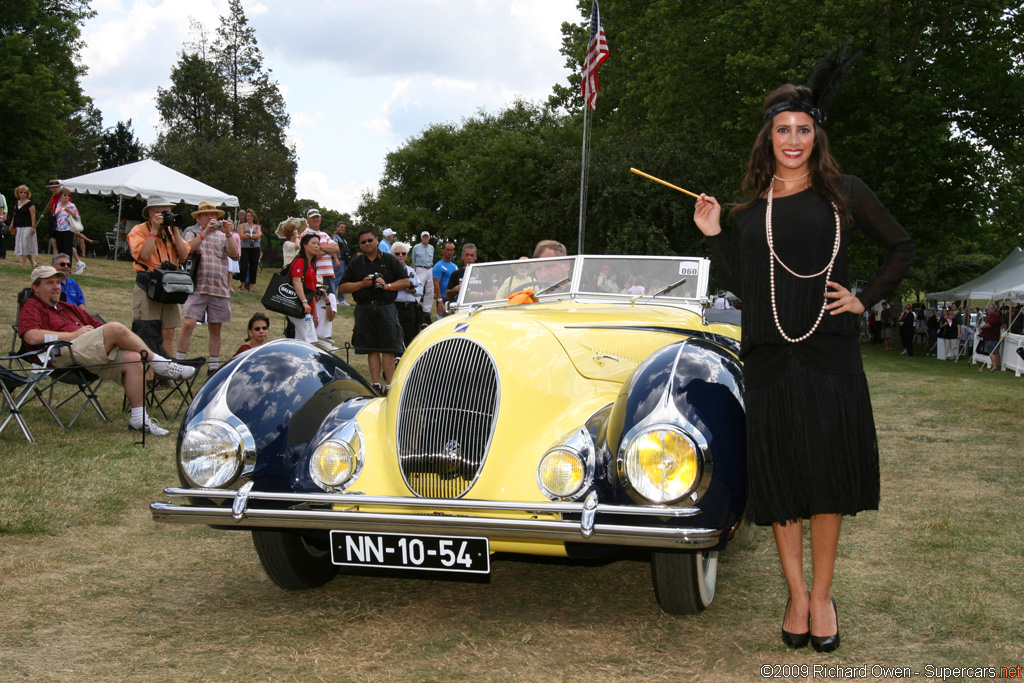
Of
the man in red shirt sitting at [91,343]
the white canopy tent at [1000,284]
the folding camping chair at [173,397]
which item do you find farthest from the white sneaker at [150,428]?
the white canopy tent at [1000,284]

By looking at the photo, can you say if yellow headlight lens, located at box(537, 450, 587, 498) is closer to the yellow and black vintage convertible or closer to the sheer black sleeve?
the yellow and black vintage convertible

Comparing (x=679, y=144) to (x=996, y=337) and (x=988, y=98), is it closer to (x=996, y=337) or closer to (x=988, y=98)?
(x=988, y=98)

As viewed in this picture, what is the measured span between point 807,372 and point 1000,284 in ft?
76.7

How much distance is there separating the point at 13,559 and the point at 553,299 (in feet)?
11.0

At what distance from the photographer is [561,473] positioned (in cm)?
346

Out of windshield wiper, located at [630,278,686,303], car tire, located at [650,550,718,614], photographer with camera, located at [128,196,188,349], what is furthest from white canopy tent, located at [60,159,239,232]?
car tire, located at [650,550,718,614]

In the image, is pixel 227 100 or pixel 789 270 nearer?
pixel 789 270

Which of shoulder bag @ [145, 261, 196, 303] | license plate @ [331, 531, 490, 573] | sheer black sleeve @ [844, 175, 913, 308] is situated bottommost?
license plate @ [331, 531, 490, 573]

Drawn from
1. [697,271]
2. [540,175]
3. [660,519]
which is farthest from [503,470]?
[540,175]

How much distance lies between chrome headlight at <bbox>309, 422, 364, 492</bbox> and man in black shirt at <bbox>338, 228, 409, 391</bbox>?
5.47 metres

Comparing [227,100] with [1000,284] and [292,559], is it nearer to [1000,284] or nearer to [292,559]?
[1000,284]

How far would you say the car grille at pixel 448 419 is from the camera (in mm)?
3658

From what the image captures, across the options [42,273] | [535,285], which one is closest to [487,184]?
[42,273]

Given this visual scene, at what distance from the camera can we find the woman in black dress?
3014mm
